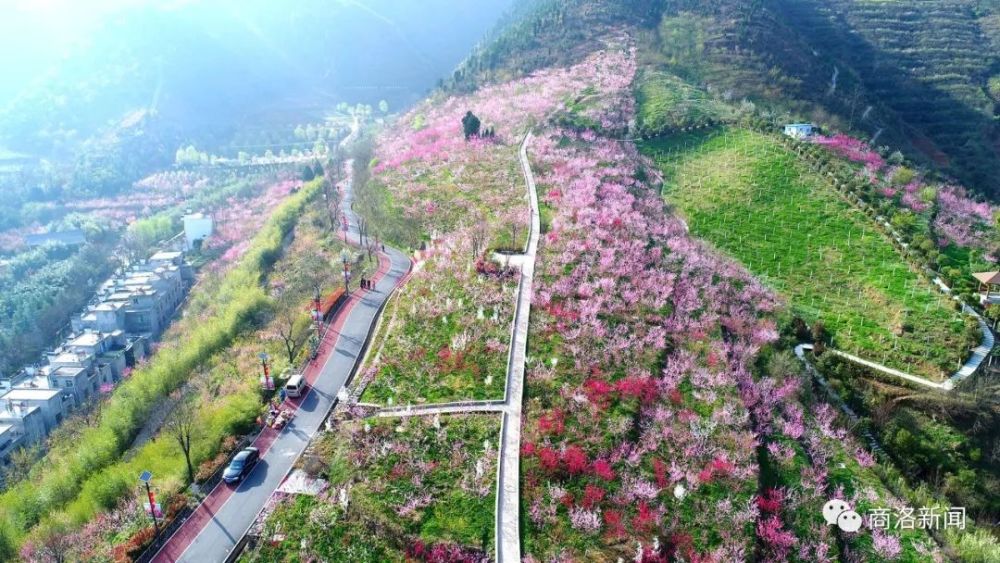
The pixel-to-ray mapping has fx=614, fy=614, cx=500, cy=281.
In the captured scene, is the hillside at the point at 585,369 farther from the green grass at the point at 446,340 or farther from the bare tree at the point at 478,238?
the bare tree at the point at 478,238

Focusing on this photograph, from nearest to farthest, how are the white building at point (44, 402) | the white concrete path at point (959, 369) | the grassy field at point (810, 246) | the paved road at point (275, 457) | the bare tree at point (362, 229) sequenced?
the paved road at point (275, 457)
the white concrete path at point (959, 369)
the grassy field at point (810, 246)
the white building at point (44, 402)
the bare tree at point (362, 229)

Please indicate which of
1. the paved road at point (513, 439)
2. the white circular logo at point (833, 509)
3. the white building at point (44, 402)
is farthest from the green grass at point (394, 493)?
the white building at point (44, 402)

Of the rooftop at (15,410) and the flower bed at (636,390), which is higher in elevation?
the flower bed at (636,390)

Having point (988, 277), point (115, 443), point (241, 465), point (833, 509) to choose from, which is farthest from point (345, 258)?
point (988, 277)

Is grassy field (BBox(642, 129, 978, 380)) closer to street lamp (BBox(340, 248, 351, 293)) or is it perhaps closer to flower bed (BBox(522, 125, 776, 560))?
flower bed (BBox(522, 125, 776, 560))

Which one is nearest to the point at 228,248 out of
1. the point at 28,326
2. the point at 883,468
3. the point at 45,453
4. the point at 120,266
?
the point at 120,266

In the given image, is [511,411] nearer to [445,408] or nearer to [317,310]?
[445,408]
